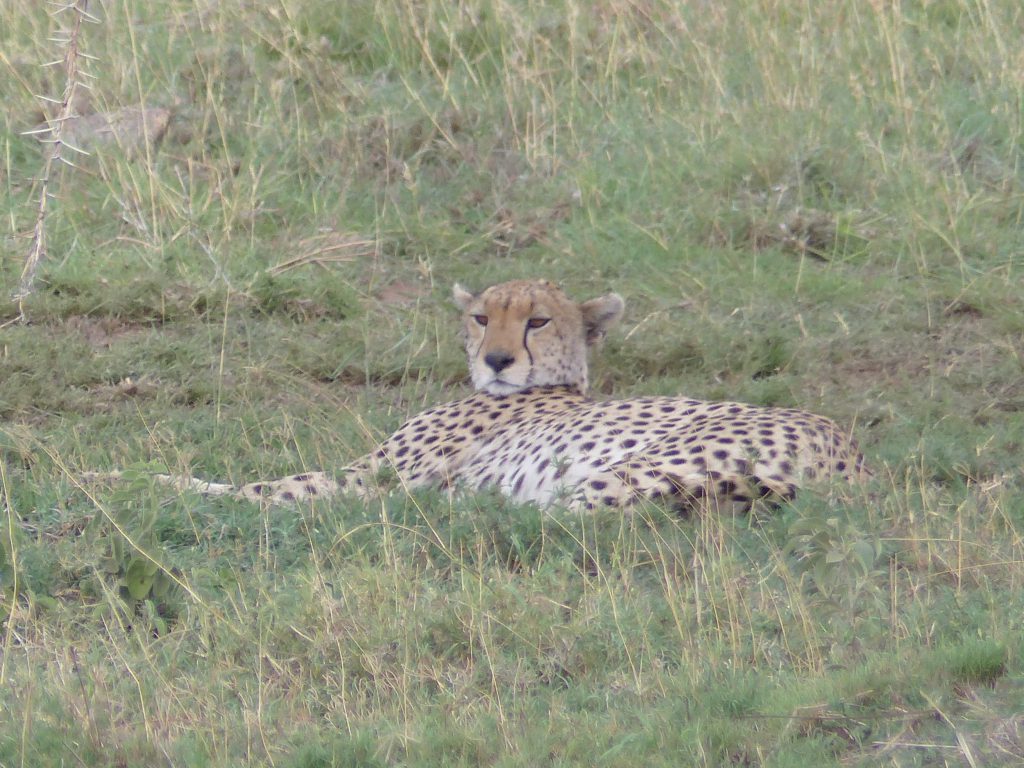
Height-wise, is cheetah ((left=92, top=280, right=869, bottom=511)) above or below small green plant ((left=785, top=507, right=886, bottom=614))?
below

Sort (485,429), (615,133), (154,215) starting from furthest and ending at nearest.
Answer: (615,133) → (154,215) → (485,429)

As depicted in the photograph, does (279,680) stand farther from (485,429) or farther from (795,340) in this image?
(795,340)

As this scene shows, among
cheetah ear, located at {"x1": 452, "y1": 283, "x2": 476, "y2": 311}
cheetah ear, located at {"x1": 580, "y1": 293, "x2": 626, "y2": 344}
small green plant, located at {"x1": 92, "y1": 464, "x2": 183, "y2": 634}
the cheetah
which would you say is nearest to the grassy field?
small green plant, located at {"x1": 92, "y1": 464, "x2": 183, "y2": 634}

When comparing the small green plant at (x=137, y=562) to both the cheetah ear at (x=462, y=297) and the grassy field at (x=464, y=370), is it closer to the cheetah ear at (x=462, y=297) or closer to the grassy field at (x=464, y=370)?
the grassy field at (x=464, y=370)

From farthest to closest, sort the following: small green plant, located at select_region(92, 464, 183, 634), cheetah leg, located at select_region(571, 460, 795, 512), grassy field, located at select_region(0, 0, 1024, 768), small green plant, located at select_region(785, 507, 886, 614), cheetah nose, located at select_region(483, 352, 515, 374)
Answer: cheetah nose, located at select_region(483, 352, 515, 374), cheetah leg, located at select_region(571, 460, 795, 512), small green plant, located at select_region(92, 464, 183, 634), small green plant, located at select_region(785, 507, 886, 614), grassy field, located at select_region(0, 0, 1024, 768)

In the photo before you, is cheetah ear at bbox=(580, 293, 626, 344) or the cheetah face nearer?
the cheetah face

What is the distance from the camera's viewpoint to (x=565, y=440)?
14.9 ft

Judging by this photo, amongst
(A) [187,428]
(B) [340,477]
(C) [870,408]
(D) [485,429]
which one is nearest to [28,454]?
(A) [187,428]

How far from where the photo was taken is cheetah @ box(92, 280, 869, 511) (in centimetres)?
409

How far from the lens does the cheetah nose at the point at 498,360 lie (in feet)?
16.8

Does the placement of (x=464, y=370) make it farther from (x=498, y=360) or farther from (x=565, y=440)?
(x=565, y=440)

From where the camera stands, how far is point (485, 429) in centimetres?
502

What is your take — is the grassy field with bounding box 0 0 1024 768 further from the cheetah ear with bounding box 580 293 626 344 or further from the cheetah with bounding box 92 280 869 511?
the cheetah ear with bounding box 580 293 626 344

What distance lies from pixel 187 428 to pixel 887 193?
10.1ft
